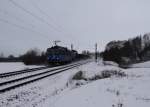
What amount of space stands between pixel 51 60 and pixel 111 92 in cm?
3105

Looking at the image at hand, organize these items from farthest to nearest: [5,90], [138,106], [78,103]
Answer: [5,90] < [78,103] < [138,106]

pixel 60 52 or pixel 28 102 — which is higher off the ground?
pixel 60 52

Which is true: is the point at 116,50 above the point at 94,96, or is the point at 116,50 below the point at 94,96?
above

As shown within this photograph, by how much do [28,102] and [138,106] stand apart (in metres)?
4.81

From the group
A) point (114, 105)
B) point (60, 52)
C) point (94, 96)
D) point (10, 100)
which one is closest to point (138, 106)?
point (114, 105)

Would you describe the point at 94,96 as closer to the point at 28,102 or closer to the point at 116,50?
the point at 28,102

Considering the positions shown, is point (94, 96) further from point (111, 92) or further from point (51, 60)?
point (51, 60)

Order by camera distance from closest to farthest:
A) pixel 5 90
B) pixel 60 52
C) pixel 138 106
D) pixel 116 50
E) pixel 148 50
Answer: pixel 138 106, pixel 5 90, pixel 60 52, pixel 116 50, pixel 148 50

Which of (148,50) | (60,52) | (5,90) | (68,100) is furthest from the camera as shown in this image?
(148,50)

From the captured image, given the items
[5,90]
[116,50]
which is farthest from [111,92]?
[116,50]

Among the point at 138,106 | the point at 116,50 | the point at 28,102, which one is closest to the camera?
the point at 138,106

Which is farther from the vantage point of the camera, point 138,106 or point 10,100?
point 10,100

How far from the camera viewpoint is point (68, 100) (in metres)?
8.36

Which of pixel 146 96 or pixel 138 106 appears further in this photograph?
pixel 146 96
